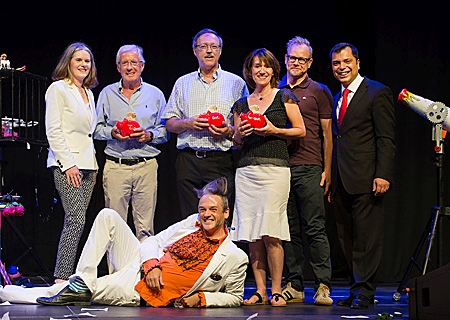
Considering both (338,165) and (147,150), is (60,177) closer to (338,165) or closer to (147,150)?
(147,150)

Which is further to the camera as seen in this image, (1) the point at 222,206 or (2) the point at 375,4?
(2) the point at 375,4

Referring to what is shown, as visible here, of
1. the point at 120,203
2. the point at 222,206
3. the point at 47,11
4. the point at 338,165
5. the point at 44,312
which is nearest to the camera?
the point at 44,312

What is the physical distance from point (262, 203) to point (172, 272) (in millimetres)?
675

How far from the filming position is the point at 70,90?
4746mm

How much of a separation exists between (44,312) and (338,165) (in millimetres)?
1957

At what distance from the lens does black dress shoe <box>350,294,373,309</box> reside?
427cm

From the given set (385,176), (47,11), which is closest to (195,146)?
(385,176)

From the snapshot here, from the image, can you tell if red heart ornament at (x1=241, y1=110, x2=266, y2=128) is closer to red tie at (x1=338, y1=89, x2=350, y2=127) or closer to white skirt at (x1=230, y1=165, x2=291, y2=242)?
white skirt at (x1=230, y1=165, x2=291, y2=242)

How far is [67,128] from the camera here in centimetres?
473

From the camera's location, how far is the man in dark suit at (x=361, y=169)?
14.5 ft

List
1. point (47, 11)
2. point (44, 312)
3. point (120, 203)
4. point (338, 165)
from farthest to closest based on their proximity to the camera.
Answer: point (47, 11), point (120, 203), point (338, 165), point (44, 312)

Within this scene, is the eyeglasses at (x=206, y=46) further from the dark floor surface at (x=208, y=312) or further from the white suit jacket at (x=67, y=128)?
the dark floor surface at (x=208, y=312)

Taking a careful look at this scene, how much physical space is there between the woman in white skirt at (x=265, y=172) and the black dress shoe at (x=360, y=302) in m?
0.42

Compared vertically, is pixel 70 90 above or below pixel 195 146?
above
